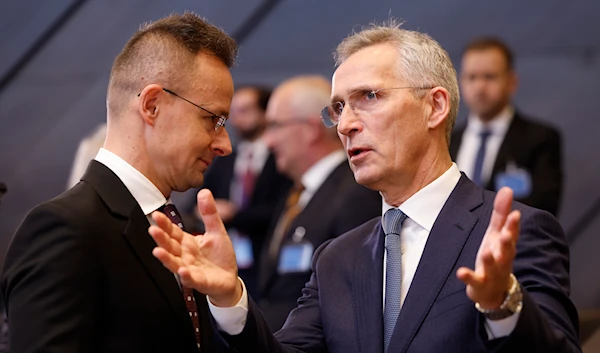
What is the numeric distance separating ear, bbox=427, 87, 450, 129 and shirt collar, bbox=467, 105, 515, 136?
8.20ft

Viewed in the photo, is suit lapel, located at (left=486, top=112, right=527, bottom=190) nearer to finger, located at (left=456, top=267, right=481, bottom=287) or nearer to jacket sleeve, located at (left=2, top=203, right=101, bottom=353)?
finger, located at (left=456, top=267, right=481, bottom=287)

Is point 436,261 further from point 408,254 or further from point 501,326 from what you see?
point 501,326

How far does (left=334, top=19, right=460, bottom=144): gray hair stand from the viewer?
2.71m

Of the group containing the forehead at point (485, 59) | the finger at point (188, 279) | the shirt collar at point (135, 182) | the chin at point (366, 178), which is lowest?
the finger at point (188, 279)

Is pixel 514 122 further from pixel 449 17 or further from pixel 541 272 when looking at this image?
pixel 541 272

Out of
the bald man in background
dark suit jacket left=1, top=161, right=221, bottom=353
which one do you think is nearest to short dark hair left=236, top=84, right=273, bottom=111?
the bald man in background

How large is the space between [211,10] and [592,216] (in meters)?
2.88

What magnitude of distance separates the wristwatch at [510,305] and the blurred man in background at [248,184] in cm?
342

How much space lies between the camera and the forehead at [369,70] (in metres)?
2.71

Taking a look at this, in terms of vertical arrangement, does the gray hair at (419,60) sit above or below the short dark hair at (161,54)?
below

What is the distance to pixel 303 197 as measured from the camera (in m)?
4.85

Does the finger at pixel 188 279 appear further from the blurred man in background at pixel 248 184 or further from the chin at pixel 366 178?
the blurred man in background at pixel 248 184

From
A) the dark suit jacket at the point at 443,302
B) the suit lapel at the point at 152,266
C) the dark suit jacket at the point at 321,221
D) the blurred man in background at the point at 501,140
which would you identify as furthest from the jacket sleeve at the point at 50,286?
the blurred man in background at the point at 501,140

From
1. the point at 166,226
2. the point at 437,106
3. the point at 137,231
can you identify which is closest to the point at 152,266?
the point at 137,231
